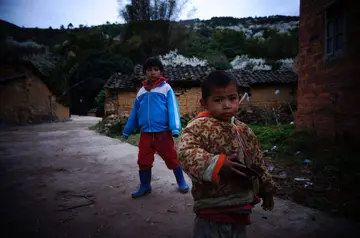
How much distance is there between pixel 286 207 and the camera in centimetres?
237

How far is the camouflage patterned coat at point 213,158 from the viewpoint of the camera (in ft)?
3.72

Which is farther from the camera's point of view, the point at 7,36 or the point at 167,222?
the point at 167,222

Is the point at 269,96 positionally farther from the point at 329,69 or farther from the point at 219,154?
the point at 219,154

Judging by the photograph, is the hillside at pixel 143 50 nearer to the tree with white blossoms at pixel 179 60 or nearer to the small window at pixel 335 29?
the tree with white blossoms at pixel 179 60

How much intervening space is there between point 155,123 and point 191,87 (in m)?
10.7

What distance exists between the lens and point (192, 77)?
13164 millimetres

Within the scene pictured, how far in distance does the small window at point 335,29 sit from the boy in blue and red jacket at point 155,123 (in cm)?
388

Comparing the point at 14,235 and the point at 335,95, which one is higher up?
the point at 335,95

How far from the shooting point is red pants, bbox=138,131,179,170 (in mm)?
2674

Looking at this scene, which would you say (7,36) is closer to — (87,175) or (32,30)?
(32,30)

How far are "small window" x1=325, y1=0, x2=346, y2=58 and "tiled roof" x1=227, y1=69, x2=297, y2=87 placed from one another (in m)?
8.83

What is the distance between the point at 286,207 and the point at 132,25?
3591 cm

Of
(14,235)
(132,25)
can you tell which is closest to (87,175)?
(14,235)

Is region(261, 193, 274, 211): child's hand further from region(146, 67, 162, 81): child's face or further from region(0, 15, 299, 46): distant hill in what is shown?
region(0, 15, 299, 46): distant hill
